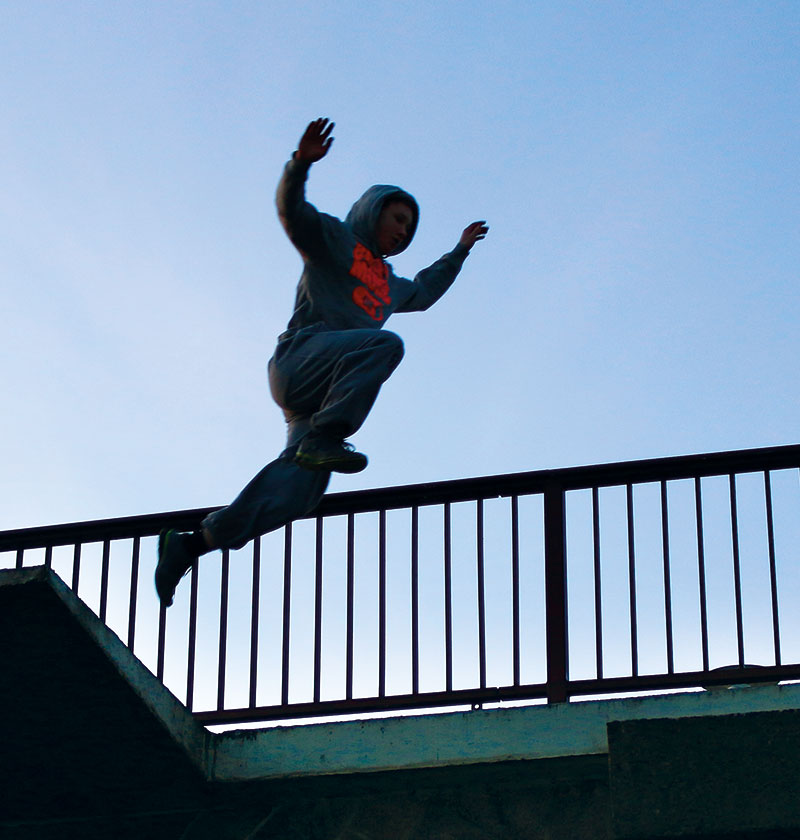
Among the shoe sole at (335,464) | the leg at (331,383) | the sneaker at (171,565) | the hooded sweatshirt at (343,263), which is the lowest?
the sneaker at (171,565)

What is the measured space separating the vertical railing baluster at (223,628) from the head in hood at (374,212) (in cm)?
162

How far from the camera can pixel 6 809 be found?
28.3 ft

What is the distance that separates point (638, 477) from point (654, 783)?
175cm

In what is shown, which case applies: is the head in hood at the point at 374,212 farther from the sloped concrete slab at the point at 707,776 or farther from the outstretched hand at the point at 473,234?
the sloped concrete slab at the point at 707,776

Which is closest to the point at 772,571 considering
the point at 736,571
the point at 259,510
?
the point at 736,571

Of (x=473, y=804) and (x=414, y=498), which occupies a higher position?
(x=414, y=498)

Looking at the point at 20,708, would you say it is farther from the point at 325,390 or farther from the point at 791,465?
the point at 791,465

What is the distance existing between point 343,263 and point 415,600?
5.32ft

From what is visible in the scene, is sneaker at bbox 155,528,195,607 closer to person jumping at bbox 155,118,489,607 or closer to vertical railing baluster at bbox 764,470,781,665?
person jumping at bbox 155,118,489,607

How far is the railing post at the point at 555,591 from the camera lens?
306 inches

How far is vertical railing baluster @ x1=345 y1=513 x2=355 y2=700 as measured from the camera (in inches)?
316

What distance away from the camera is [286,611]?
8367 mm

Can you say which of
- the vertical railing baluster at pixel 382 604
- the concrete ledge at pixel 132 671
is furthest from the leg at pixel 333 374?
the concrete ledge at pixel 132 671

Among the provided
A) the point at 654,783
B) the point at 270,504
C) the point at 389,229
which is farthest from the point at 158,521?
the point at 654,783
